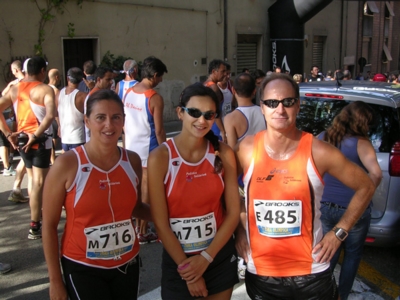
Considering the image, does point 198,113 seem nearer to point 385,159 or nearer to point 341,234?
point 341,234

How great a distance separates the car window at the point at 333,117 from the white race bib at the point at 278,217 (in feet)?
7.13

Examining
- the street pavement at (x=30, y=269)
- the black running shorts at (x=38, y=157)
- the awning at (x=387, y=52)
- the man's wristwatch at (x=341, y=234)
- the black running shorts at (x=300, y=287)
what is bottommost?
the street pavement at (x=30, y=269)

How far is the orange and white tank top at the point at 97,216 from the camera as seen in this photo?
2.52m

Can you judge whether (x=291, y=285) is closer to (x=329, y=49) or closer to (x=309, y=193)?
(x=309, y=193)

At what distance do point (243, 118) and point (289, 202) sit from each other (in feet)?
7.31

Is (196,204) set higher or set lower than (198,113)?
lower

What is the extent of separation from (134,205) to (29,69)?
10.8 ft

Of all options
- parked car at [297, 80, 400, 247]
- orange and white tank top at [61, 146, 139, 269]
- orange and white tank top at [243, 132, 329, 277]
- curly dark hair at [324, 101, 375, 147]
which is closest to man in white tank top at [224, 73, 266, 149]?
parked car at [297, 80, 400, 247]

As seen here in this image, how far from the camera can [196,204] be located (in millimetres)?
2635

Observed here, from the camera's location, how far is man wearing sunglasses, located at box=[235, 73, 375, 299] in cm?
253

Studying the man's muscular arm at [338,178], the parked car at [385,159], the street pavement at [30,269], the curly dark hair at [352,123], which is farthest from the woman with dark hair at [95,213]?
the parked car at [385,159]

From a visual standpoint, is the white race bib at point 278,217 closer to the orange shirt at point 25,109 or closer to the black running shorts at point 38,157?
the black running shorts at point 38,157

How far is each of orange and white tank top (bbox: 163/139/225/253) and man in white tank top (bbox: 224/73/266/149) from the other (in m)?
1.88

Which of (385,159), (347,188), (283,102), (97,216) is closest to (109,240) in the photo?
(97,216)
